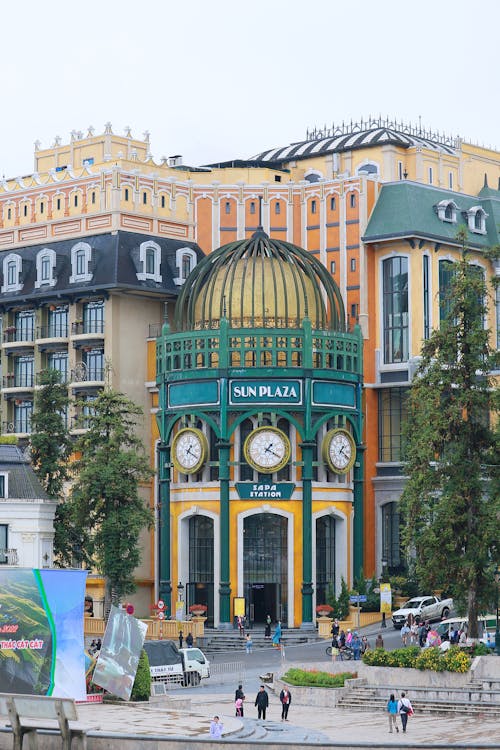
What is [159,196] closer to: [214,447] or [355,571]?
[214,447]

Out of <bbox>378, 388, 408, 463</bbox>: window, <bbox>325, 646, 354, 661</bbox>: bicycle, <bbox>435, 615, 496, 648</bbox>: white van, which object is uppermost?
<bbox>378, 388, 408, 463</bbox>: window

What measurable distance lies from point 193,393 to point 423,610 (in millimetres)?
17810

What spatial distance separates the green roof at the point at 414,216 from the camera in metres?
110

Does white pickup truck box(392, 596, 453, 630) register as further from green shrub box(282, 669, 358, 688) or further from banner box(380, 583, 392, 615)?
green shrub box(282, 669, 358, 688)

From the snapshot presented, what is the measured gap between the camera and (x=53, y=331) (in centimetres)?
11338

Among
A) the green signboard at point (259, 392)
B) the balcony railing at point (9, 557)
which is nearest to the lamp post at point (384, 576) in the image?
the green signboard at point (259, 392)

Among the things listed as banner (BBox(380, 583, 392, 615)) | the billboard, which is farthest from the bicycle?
the billboard

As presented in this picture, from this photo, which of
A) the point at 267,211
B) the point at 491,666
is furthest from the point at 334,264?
the point at 491,666

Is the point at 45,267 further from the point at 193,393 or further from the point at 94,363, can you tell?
the point at 193,393

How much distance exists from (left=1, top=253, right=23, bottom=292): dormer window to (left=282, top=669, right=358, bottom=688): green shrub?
45.3 m

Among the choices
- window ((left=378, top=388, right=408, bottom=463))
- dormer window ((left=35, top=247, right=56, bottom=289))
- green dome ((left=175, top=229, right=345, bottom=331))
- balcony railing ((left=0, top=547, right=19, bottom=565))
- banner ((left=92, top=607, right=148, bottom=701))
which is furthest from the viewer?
dormer window ((left=35, top=247, right=56, bottom=289))

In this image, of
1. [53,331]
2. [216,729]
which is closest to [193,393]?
[53,331]

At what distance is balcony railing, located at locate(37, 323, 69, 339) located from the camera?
369ft

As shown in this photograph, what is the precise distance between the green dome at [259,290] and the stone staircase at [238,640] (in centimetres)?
1714
